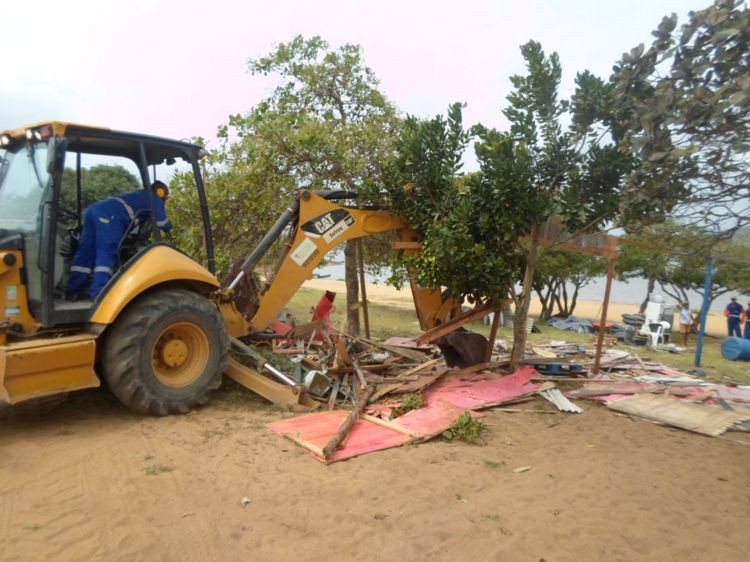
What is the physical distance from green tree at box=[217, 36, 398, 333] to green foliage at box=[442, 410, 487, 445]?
4868 millimetres

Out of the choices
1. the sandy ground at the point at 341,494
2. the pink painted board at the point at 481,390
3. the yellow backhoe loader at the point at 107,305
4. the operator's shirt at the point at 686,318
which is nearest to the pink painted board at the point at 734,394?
the sandy ground at the point at 341,494

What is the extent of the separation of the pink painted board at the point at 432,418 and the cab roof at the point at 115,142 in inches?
150

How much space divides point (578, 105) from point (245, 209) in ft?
20.1

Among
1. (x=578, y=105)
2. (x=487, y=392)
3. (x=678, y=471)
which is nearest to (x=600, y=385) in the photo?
(x=487, y=392)

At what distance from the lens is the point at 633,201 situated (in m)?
5.57

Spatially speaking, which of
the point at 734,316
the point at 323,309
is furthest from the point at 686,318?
the point at 323,309

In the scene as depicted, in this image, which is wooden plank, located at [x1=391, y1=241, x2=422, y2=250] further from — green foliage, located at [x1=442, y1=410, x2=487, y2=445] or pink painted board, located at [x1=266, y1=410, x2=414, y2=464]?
green foliage, located at [x1=442, y1=410, x2=487, y2=445]

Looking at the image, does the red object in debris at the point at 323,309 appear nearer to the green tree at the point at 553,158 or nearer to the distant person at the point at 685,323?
A: the green tree at the point at 553,158

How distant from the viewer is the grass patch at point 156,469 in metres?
4.33

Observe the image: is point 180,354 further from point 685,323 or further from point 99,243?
point 685,323

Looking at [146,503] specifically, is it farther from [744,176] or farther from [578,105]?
[578,105]

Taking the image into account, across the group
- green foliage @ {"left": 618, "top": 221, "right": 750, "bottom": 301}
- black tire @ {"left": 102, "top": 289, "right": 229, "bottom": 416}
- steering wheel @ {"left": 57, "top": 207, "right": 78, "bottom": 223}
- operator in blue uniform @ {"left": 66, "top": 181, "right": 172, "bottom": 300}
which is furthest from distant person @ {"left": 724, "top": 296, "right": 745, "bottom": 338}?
steering wheel @ {"left": 57, "top": 207, "right": 78, "bottom": 223}

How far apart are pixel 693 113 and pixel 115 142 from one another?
5391mm

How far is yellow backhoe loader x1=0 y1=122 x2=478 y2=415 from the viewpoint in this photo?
16.1ft
